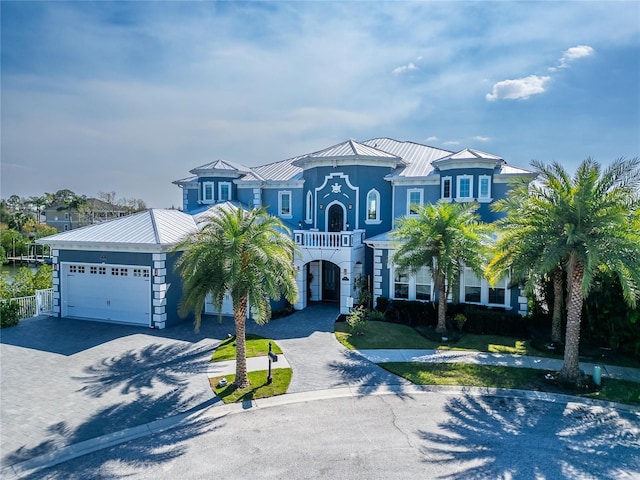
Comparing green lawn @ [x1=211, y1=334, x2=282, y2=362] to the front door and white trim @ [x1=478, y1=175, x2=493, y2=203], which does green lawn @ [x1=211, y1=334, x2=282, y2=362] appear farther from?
white trim @ [x1=478, y1=175, x2=493, y2=203]

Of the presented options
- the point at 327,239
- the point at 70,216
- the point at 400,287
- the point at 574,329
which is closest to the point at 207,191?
the point at 327,239

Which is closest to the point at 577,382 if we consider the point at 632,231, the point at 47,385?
the point at 632,231

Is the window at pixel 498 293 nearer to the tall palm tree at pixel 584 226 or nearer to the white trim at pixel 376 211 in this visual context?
the tall palm tree at pixel 584 226

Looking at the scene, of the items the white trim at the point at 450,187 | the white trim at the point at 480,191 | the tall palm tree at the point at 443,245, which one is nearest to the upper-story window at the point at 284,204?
the white trim at the point at 450,187

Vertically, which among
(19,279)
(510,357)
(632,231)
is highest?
(632,231)

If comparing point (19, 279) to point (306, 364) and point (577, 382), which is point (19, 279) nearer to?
point (306, 364)

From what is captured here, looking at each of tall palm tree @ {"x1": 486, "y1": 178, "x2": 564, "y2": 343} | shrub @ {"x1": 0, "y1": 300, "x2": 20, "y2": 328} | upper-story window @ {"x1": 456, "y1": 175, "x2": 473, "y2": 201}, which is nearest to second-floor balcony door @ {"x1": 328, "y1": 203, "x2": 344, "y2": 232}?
upper-story window @ {"x1": 456, "y1": 175, "x2": 473, "y2": 201}
